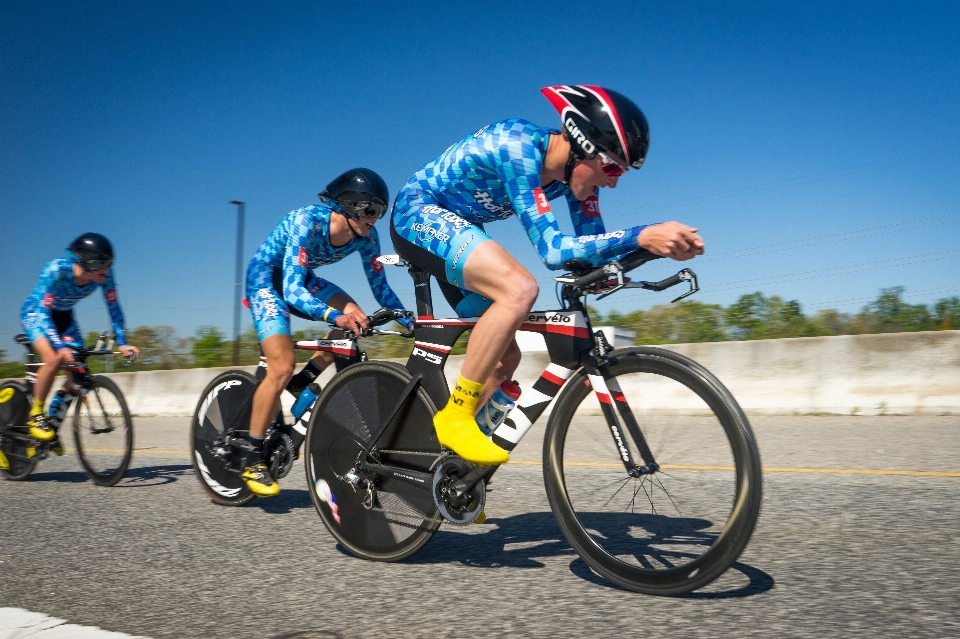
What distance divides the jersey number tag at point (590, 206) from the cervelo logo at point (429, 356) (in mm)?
978

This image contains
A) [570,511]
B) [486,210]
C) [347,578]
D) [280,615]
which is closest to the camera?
[280,615]

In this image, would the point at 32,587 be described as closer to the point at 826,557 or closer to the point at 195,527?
the point at 195,527

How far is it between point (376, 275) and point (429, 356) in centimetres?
189

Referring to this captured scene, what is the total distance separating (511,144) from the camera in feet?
10.9

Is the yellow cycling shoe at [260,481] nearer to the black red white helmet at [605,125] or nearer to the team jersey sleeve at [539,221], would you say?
the team jersey sleeve at [539,221]

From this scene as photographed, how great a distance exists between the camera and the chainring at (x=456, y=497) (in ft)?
11.2

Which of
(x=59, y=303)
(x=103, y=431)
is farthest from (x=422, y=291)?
(x=59, y=303)

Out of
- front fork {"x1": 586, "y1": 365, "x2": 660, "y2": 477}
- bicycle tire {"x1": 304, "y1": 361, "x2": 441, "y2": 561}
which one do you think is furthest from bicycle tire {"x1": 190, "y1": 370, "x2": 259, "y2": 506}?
front fork {"x1": 586, "y1": 365, "x2": 660, "y2": 477}

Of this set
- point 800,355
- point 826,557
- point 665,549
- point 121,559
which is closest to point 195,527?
point 121,559

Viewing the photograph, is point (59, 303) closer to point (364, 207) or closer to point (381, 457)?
point (364, 207)

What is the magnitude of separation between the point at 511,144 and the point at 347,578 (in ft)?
6.65

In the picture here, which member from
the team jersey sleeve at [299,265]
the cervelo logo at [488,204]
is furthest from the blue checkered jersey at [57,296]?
the cervelo logo at [488,204]

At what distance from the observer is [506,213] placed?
383 cm

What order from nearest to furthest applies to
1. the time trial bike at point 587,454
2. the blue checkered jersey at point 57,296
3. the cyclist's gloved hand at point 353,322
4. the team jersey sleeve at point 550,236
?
1. the time trial bike at point 587,454
2. the team jersey sleeve at point 550,236
3. the cyclist's gloved hand at point 353,322
4. the blue checkered jersey at point 57,296
